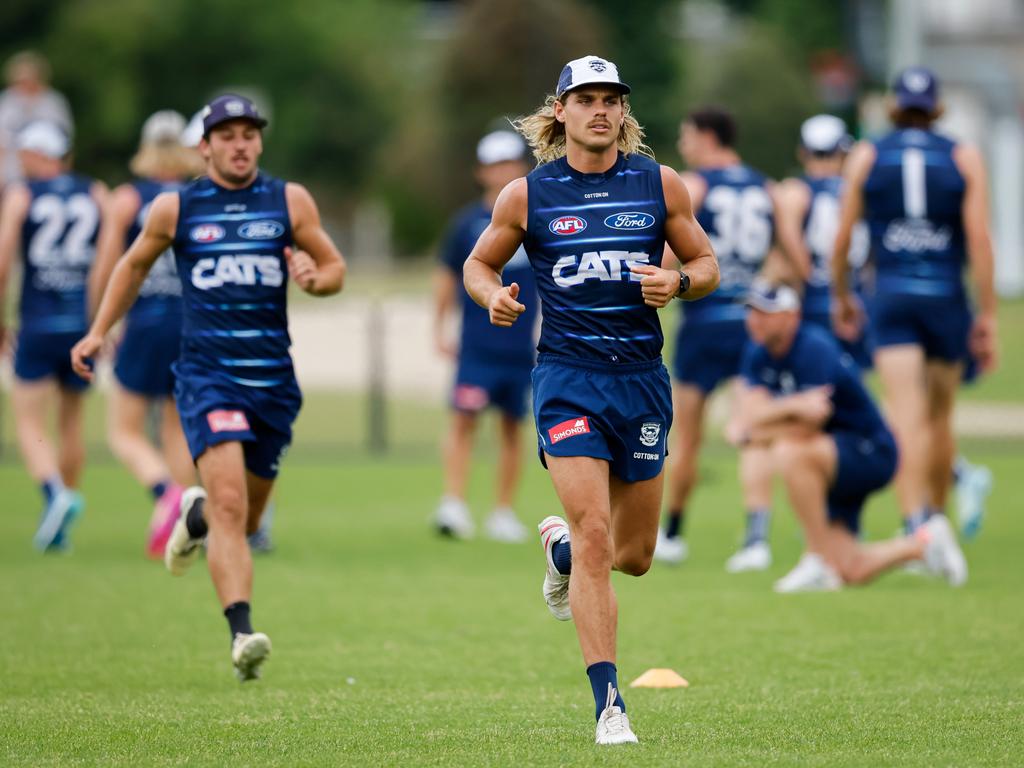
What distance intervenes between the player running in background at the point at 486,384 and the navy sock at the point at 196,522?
→ 518cm

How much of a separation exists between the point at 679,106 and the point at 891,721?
165 ft

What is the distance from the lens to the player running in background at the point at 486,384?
13461 mm

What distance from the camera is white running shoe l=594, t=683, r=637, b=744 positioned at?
6.29 m

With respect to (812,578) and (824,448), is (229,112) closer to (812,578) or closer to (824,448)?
(824,448)

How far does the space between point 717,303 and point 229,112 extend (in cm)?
455

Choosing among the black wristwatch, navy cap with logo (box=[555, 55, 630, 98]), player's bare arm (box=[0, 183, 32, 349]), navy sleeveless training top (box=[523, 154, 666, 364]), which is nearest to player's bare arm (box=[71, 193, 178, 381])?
navy sleeveless training top (box=[523, 154, 666, 364])

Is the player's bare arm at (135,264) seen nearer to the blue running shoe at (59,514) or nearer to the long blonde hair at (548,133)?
the long blonde hair at (548,133)

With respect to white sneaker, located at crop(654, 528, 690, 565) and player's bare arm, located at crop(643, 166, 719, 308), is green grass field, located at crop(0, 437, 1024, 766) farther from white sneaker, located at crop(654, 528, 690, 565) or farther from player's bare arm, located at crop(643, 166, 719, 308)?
player's bare arm, located at crop(643, 166, 719, 308)

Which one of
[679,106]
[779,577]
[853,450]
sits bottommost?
[779,577]

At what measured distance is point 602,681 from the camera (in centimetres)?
638

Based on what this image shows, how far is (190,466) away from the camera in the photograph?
1210cm

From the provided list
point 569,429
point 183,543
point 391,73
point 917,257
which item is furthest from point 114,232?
point 391,73

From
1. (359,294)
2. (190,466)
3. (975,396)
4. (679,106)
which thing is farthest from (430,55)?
(190,466)

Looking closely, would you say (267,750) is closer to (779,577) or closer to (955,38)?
(779,577)
